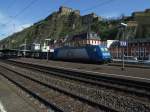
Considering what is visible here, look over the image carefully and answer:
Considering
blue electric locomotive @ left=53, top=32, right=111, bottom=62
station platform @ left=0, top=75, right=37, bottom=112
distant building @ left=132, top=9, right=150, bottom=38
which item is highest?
distant building @ left=132, top=9, right=150, bottom=38

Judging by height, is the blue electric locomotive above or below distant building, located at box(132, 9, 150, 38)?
below

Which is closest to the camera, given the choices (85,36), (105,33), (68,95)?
(68,95)

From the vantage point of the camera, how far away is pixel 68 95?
58.2 feet

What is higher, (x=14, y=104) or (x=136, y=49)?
(x=136, y=49)

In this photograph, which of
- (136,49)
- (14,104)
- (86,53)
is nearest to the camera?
(14,104)

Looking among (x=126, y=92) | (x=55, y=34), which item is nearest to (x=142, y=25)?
(x=55, y=34)

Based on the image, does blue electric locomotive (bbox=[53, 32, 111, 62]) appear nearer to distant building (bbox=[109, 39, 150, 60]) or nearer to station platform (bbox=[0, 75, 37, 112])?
distant building (bbox=[109, 39, 150, 60])

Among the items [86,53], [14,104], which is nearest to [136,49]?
[86,53]

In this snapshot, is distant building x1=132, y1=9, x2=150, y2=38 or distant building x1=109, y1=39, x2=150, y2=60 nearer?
distant building x1=109, y1=39, x2=150, y2=60

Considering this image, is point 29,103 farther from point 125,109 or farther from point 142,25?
point 142,25

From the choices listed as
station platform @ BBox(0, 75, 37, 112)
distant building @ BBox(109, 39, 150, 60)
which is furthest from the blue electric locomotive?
station platform @ BBox(0, 75, 37, 112)

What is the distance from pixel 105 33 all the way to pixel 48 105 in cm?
13054

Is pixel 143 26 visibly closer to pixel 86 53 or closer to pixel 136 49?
pixel 136 49

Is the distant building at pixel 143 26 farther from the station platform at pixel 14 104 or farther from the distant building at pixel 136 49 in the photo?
the station platform at pixel 14 104
